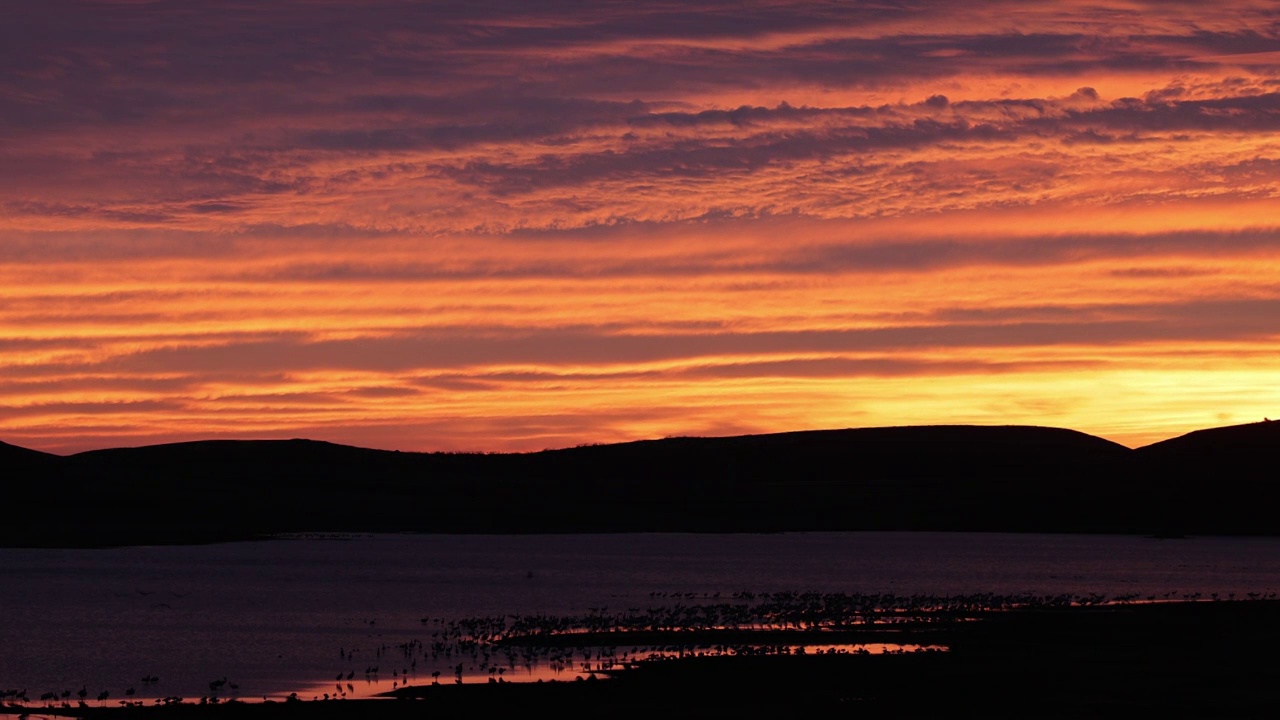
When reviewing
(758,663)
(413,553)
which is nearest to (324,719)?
(758,663)

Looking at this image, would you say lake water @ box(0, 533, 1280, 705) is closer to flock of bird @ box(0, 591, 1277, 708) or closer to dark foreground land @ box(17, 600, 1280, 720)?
flock of bird @ box(0, 591, 1277, 708)

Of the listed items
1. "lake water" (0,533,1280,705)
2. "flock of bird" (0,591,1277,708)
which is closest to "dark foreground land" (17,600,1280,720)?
"flock of bird" (0,591,1277,708)

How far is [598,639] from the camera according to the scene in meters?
54.9

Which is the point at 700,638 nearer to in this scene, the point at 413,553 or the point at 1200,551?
the point at 413,553

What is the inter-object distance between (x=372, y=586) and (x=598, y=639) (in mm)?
44221

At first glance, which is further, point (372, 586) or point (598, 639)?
point (372, 586)

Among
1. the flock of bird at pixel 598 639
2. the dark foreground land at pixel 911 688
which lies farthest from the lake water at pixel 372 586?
the dark foreground land at pixel 911 688

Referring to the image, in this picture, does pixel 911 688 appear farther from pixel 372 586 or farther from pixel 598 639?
pixel 372 586

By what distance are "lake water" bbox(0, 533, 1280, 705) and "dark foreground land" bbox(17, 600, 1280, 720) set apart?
13.8 ft

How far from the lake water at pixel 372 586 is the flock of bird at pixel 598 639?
578 millimetres

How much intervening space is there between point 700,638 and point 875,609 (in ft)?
54.1

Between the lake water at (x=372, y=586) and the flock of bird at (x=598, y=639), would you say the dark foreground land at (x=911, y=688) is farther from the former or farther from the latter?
the lake water at (x=372, y=586)

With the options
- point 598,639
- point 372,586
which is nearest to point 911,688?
point 598,639

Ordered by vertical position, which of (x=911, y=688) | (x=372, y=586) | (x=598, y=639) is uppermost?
(x=372, y=586)
